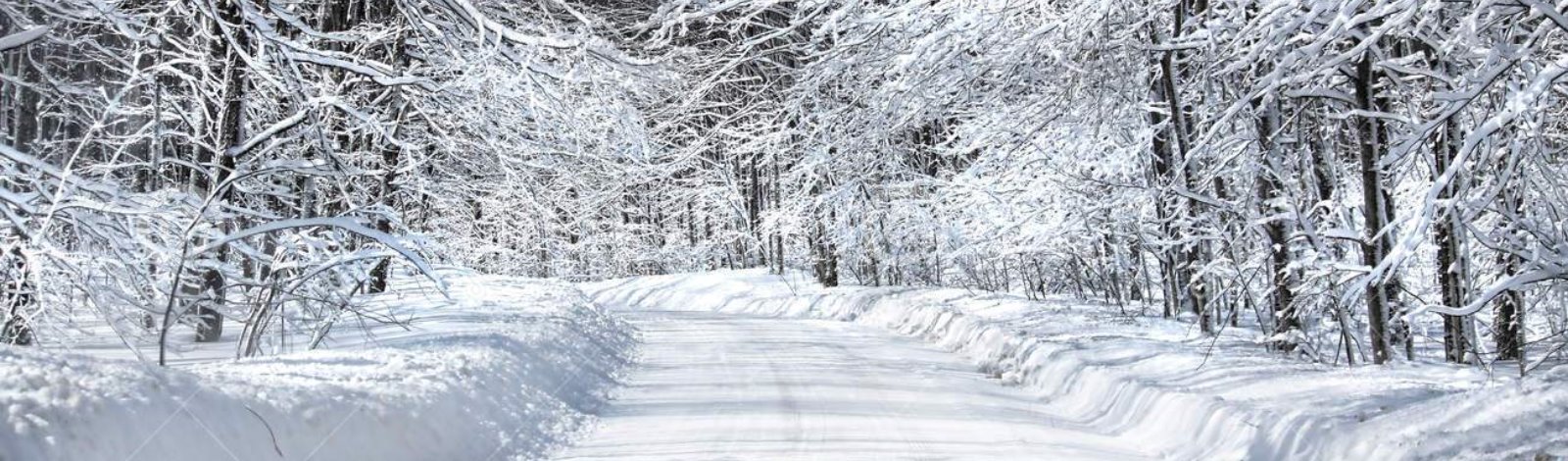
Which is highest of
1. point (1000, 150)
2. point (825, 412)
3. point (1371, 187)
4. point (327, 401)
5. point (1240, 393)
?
point (1000, 150)

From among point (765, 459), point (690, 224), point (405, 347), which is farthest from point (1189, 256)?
point (690, 224)

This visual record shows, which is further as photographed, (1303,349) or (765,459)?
(1303,349)

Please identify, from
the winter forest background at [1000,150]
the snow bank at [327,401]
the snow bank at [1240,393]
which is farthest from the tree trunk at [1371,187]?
the snow bank at [327,401]

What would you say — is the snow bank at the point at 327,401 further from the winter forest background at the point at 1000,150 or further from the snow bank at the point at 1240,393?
the snow bank at the point at 1240,393

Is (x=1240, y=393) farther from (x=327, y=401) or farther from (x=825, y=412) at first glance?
(x=327, y=401)

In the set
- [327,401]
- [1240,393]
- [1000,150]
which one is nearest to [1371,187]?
[1240,393]

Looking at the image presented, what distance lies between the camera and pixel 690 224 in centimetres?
5088

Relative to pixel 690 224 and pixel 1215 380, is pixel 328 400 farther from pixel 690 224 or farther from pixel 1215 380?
pixel 690 224

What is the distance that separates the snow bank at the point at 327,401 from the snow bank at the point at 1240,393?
4.13m

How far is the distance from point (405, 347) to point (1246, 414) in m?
6.38

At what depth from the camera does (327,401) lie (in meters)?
6.23

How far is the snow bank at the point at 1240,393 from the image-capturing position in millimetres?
5168

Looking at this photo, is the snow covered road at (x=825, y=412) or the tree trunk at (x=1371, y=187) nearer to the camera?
the snow covered road at (x=825, y=412)

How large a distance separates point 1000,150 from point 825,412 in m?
6.54
